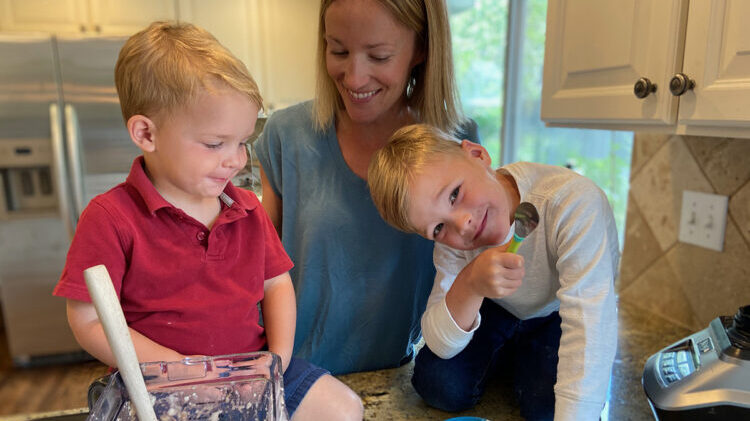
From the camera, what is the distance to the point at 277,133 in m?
1.03

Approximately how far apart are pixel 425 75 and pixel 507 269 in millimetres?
460

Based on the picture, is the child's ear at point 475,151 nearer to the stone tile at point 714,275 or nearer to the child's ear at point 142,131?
the child's ear at point 142,131

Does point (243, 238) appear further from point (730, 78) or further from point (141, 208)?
point (730, 78)

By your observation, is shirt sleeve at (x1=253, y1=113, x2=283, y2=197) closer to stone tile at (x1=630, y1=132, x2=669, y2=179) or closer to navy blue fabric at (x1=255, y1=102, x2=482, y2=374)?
navy blue fabric at (x1=255, y1=102, x2=482, y2=374)

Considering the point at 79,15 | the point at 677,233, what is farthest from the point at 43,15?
the point at 677,233

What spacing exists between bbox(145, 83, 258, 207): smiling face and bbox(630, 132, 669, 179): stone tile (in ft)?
3.32

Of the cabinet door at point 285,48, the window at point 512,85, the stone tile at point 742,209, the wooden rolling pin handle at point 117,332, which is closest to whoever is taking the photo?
the wooden rolling pin handle at point 117,332

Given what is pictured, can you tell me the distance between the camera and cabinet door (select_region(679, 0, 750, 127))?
63 cm

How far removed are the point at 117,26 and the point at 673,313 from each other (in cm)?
228

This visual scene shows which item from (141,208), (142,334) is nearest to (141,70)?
(141,208)

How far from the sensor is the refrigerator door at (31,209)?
1844 mm

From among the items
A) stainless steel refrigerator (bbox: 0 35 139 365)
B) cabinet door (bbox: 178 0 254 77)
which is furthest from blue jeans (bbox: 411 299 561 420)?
stainless steel refrigerator (bbox: 0 35 139 365)

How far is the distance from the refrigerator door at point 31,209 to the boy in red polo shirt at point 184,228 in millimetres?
1521

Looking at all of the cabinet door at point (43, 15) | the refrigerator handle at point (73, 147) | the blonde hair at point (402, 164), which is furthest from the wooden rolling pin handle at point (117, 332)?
the cabinet door at point (43, 15)
